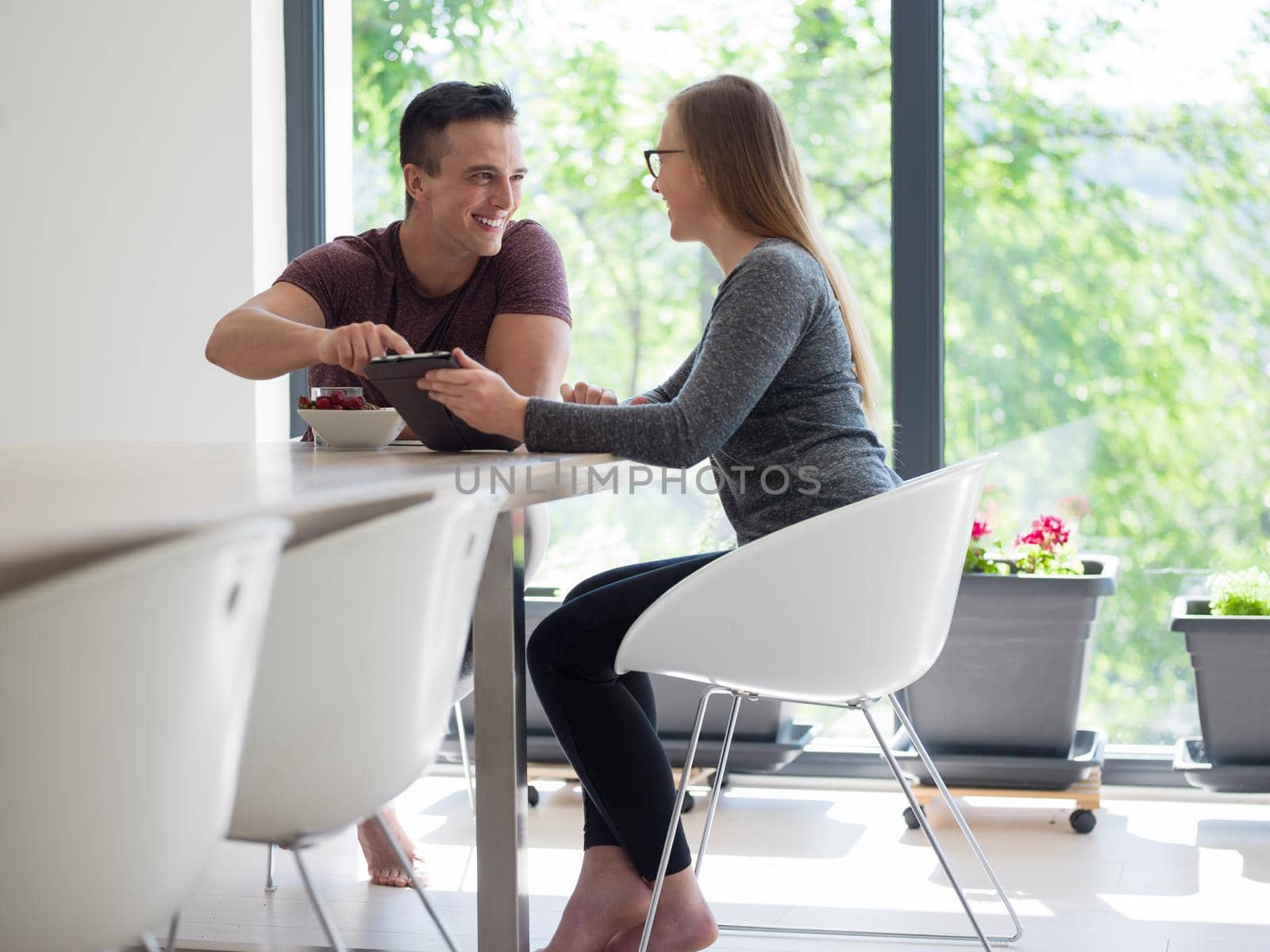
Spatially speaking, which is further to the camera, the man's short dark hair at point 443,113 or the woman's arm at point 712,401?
the man's short dark hair at point 443,113

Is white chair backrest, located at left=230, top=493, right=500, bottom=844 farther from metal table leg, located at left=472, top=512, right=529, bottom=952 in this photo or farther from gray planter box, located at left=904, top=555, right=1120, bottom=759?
gray planter box, located at left=904, top=555, right=1120, bottom=759

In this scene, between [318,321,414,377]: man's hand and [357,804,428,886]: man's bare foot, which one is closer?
[318,321,414,377]: man's hand

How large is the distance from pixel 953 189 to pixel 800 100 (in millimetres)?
408

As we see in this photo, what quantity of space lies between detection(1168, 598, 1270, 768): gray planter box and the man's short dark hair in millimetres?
1659

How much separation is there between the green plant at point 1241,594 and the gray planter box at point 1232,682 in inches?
2.0

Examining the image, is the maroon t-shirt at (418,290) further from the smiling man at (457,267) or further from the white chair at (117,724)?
the white chair at (117,724)

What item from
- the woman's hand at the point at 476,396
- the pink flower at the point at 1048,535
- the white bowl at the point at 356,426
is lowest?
the pink flower at the point at 1048,535

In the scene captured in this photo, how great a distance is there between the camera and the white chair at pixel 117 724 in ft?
2.54

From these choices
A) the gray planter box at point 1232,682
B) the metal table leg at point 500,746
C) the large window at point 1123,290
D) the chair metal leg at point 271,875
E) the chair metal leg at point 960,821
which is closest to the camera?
the metal table leg at point 500,746

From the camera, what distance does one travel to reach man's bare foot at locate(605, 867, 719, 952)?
189cm

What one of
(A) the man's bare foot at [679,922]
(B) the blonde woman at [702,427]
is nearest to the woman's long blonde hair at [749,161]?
(B) the blonde woman at [702,427]

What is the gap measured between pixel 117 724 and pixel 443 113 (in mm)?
1785

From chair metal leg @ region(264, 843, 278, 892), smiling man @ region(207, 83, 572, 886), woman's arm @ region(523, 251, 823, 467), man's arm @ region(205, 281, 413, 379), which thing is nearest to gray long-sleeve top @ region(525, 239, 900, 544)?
woman's arm @ region(523, 251, 823, 467)

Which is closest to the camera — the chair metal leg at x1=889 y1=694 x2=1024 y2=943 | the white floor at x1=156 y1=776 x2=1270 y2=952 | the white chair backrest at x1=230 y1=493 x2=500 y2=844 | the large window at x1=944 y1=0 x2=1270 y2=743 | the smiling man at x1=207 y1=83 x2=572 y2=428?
the white chair backrest at x1=230 y1=493 x2=500 y2=844
